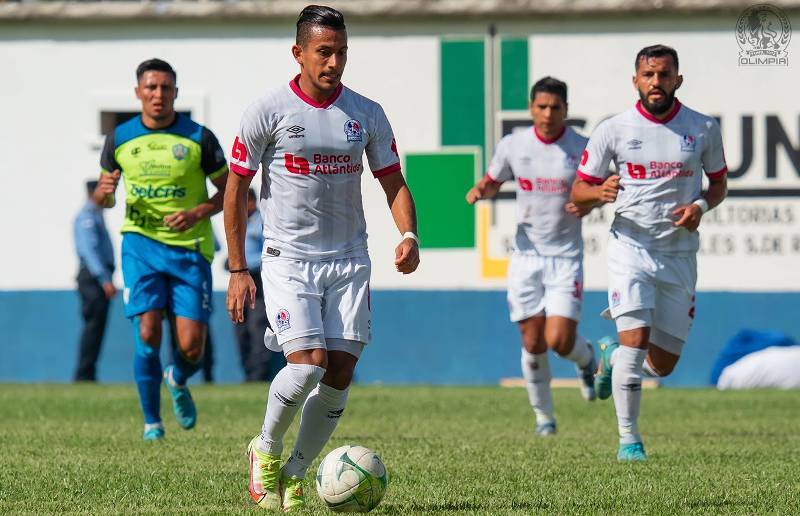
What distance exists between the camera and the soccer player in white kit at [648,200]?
1017cm

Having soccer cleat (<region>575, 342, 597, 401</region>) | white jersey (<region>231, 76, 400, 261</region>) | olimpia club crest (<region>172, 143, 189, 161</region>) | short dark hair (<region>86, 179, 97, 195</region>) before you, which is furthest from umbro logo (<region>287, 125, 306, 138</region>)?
short dark hair (<region>86, 179, 97, 195</region>)

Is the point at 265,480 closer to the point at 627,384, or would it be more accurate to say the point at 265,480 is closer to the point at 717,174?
the point at 627,384

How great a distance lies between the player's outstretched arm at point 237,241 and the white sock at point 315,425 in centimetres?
55

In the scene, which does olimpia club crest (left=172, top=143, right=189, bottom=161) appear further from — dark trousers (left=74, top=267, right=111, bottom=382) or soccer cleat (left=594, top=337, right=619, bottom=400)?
dark trousers (left=74, top=267, right=111, bottom=382)

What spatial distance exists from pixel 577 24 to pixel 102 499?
14.0 m

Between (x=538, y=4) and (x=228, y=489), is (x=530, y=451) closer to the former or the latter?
(x=228, y=489)

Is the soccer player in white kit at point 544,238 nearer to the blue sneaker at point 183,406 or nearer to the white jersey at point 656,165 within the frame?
the white jersey at point 656,165

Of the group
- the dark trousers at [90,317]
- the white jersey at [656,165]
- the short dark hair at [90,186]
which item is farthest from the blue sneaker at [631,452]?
the short dark hair at [90,186]

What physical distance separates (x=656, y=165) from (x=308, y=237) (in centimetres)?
330

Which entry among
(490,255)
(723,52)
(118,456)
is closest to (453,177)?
(490,255)

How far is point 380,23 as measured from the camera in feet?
69.1

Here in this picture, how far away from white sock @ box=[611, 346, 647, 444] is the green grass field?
313mm

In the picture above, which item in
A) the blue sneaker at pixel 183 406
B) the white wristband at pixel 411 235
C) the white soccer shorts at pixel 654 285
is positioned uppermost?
the white wristband at pixel 411 235

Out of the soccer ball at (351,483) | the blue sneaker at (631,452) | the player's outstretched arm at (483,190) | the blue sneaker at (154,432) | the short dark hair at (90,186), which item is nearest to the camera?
the soccer ball at (351,483)
